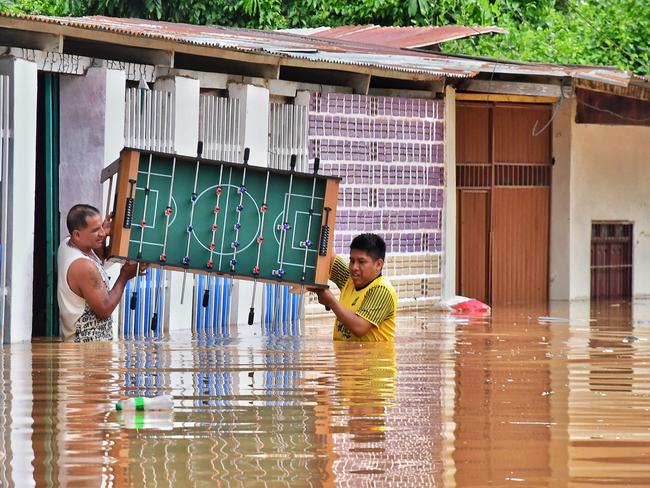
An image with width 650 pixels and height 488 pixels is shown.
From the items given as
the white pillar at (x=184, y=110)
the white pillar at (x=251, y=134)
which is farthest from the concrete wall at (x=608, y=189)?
the white pillar at (x=184, y=110)

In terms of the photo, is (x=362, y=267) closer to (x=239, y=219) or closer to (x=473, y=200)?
(x=239, y=219)

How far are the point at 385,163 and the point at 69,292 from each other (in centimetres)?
658

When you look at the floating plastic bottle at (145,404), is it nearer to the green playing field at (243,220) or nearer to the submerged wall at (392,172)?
the green playing field at (243,220)

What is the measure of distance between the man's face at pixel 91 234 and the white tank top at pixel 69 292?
0.26 ft

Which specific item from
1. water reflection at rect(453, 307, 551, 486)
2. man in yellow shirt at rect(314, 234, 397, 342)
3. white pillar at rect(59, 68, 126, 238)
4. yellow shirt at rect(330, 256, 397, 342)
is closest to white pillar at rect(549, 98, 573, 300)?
water reflection at rect(453, 307, 551, 486)

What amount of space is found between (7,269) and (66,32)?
1.91 meters

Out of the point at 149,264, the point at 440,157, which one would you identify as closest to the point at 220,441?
the point at 149,264

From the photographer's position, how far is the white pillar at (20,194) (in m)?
11.6

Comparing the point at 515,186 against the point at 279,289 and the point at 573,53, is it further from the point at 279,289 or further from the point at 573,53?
the point at 573,53

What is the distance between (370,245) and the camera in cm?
1035

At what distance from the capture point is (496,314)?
662 inches

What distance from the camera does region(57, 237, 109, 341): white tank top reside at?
10.8 m

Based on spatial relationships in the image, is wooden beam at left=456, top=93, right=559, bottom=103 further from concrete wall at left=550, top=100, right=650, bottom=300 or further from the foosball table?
the foosball table

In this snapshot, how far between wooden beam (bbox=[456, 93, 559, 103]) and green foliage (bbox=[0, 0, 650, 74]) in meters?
7.22
